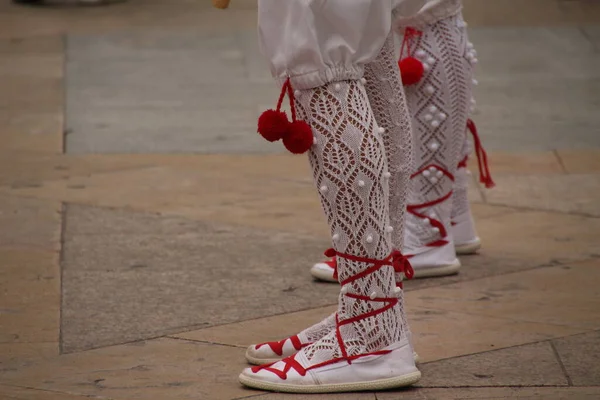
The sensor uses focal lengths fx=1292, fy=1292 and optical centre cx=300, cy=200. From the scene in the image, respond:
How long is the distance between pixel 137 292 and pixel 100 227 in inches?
28.9

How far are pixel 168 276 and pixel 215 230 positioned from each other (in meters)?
0.54

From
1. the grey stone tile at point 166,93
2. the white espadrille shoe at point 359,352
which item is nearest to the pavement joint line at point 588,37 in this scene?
the grey stone tile at point 166,93

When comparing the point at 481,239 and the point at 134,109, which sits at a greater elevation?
the point at 481,239

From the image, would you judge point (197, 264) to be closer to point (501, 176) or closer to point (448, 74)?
point (448, 74)

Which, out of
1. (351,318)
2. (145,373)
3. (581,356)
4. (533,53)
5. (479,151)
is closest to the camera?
(351,318)

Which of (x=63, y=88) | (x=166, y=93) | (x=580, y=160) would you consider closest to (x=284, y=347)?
(x=580, y=160)

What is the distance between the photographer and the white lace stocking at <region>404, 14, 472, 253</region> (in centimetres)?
367

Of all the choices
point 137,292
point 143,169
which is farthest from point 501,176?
point 137,292

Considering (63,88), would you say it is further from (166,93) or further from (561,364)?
(561,364)

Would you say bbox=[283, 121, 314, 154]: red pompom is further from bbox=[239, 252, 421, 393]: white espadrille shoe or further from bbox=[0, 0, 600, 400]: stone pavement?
bbox=[0, 0, 600, 400]: stone pavement

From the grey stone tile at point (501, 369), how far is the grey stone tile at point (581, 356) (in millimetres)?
26

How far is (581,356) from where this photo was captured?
9.96 ft

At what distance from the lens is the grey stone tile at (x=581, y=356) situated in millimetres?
2875

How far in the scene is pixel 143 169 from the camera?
5113 millimetres
